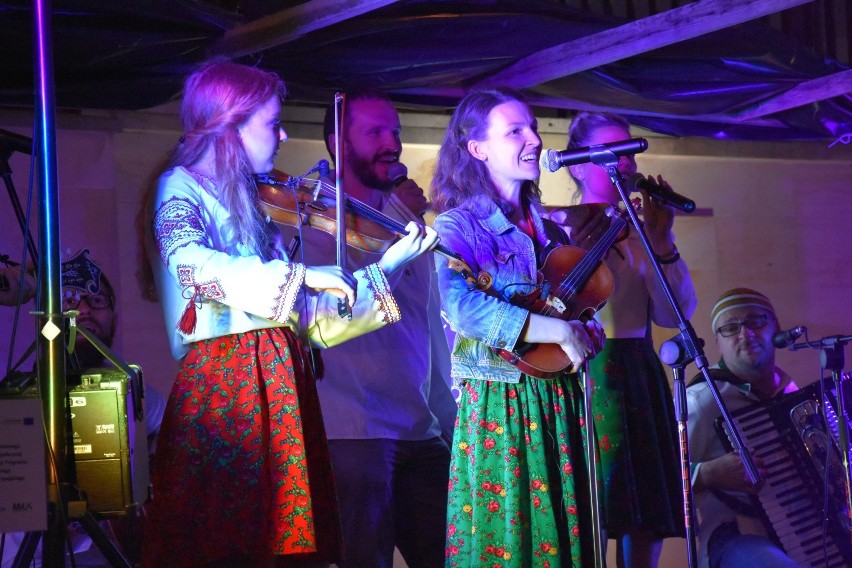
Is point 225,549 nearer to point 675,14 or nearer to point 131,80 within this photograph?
point 131,80

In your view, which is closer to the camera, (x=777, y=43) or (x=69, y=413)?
(x=69, y=413)

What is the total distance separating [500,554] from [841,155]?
3.66 m

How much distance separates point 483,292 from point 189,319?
2.74 ft

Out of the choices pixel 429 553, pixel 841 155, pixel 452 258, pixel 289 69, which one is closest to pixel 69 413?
pixel 452 258

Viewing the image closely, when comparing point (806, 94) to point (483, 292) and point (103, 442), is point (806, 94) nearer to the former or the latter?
point (483, 292)

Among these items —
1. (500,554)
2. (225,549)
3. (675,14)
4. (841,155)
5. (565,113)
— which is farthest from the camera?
(841,155)

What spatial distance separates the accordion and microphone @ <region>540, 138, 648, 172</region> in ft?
5.51

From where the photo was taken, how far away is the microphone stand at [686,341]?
9.06 ft

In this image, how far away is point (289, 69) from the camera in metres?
3.65

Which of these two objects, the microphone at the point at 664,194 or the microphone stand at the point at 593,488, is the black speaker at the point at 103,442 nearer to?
the microphone stand at the point at 593,488

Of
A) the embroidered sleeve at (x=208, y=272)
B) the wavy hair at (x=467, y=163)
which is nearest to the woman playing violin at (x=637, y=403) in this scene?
the wavy hair at (x=467, y=163)

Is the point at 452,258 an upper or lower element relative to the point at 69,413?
upper

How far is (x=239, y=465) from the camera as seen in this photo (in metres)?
2.28

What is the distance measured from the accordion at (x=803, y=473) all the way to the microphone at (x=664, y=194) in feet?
4.31
